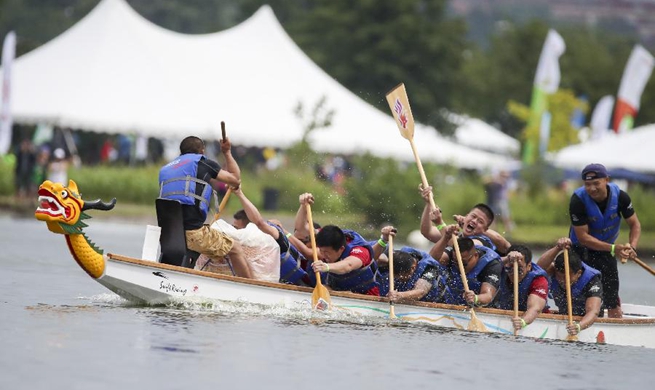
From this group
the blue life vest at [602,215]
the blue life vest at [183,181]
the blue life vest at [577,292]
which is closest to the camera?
the blue life vest at [183,181]

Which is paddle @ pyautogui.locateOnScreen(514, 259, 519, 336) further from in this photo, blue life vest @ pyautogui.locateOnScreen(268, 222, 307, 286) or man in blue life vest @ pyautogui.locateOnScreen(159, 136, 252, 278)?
man in blue life vest @ pyautogui.locateOnScreen(159, 136, 252, 278)

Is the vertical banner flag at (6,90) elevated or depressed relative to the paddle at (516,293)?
elevated

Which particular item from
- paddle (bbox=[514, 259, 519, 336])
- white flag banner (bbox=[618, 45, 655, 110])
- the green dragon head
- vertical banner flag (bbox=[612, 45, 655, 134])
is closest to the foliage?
vertical banner flag (bbox=[612, 45, 655, 134])

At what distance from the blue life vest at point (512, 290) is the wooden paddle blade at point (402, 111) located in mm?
2952

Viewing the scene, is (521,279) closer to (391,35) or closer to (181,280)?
(181,280)

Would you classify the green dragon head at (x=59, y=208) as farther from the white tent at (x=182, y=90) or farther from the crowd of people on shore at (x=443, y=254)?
the white tent at (x=182, y=90)

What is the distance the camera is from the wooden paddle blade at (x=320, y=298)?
1438cm

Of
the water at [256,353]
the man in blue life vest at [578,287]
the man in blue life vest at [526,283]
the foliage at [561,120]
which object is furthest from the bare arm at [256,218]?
the foliage at [561,120]

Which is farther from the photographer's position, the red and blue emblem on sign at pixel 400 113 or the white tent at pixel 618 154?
the white tent at pixel 618 154

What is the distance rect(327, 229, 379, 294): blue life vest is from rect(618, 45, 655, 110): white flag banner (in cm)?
3399

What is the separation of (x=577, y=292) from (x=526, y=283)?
636 millimetres

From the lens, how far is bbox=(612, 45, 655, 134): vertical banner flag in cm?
4762

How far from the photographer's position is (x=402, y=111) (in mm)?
17359

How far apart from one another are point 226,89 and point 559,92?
21864mm
